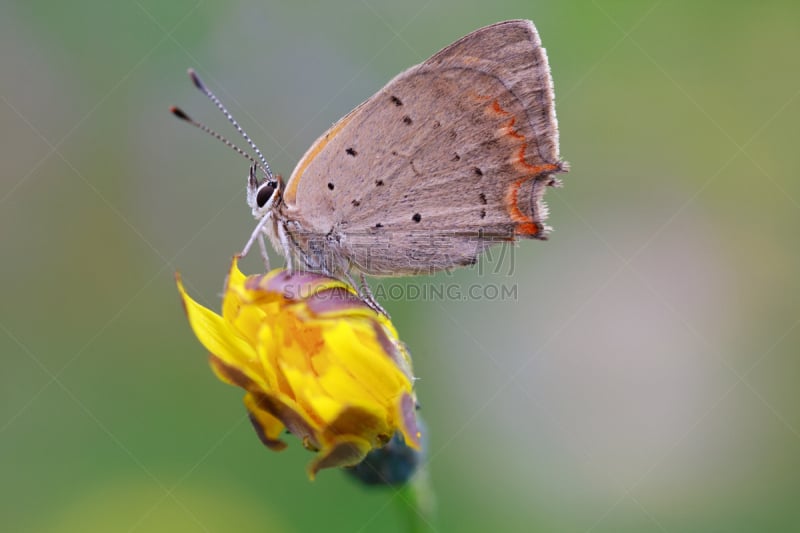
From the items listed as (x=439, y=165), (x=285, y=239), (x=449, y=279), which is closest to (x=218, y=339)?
(x=285, y=239)

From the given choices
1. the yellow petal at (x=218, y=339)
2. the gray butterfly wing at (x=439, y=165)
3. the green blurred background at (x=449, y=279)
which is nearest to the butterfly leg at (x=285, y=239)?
the gray butterfly wing at (x=439, y=165)

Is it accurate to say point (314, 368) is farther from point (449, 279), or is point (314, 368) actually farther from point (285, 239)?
point (449, 279)

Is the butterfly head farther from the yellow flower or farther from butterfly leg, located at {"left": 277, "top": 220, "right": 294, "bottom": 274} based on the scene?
the yellow flower

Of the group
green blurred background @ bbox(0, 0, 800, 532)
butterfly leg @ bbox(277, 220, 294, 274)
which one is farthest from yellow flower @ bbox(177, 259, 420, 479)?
green blurred background @ bbox(0, 0, 800, 532)

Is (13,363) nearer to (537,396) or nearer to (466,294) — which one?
(466,294)

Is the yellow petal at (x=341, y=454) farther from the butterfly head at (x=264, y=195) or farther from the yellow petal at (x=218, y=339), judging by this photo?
the butterfly head at (x=264, y=195)

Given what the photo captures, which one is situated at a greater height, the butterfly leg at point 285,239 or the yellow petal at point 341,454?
the butterfly leg at point 285,239
